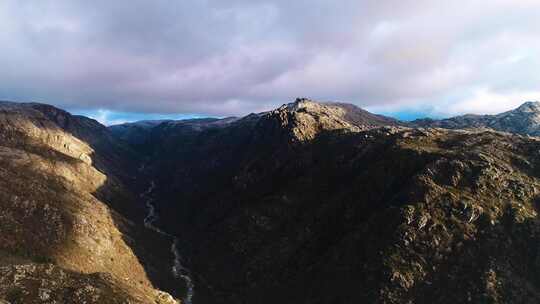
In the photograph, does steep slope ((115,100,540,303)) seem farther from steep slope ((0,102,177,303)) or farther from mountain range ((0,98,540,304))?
steep slope ((0,102,177,303))

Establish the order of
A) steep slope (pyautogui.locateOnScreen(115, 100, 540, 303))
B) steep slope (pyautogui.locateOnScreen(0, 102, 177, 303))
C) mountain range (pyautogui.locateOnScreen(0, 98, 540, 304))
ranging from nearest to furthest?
steep slope (pyautogui.locateOnScreen(0, 102, 177, 303)), mountain range (pyautogui.locateOnScreen(0, 98, 540, 304)), steep slope (pyautogui.locateOnScreen(115, 100, 540, 303))

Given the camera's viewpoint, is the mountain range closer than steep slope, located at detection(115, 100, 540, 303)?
Yes

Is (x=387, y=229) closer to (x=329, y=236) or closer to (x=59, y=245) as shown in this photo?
(x=329, y=236)

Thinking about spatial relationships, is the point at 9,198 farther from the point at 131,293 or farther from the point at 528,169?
the point at 528,169

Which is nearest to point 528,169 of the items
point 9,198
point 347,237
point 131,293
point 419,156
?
point 419,156

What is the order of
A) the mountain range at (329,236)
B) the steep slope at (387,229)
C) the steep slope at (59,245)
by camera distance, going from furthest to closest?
the steep slope at (387,229)
the mountain range at (329,236)
the steep slope at (59,245)

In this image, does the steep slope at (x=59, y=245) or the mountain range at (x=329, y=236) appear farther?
the mountain range at (x=329, y=236)

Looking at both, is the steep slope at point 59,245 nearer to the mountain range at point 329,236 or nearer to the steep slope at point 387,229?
the mountain range at point 329,236

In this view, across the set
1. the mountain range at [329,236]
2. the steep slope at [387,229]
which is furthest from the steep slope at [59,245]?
the steep slope at [387,229]

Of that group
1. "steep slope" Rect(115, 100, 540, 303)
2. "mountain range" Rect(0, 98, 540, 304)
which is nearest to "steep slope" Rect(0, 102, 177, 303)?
"mountain range" Rect(0, 98, 540, 304)
